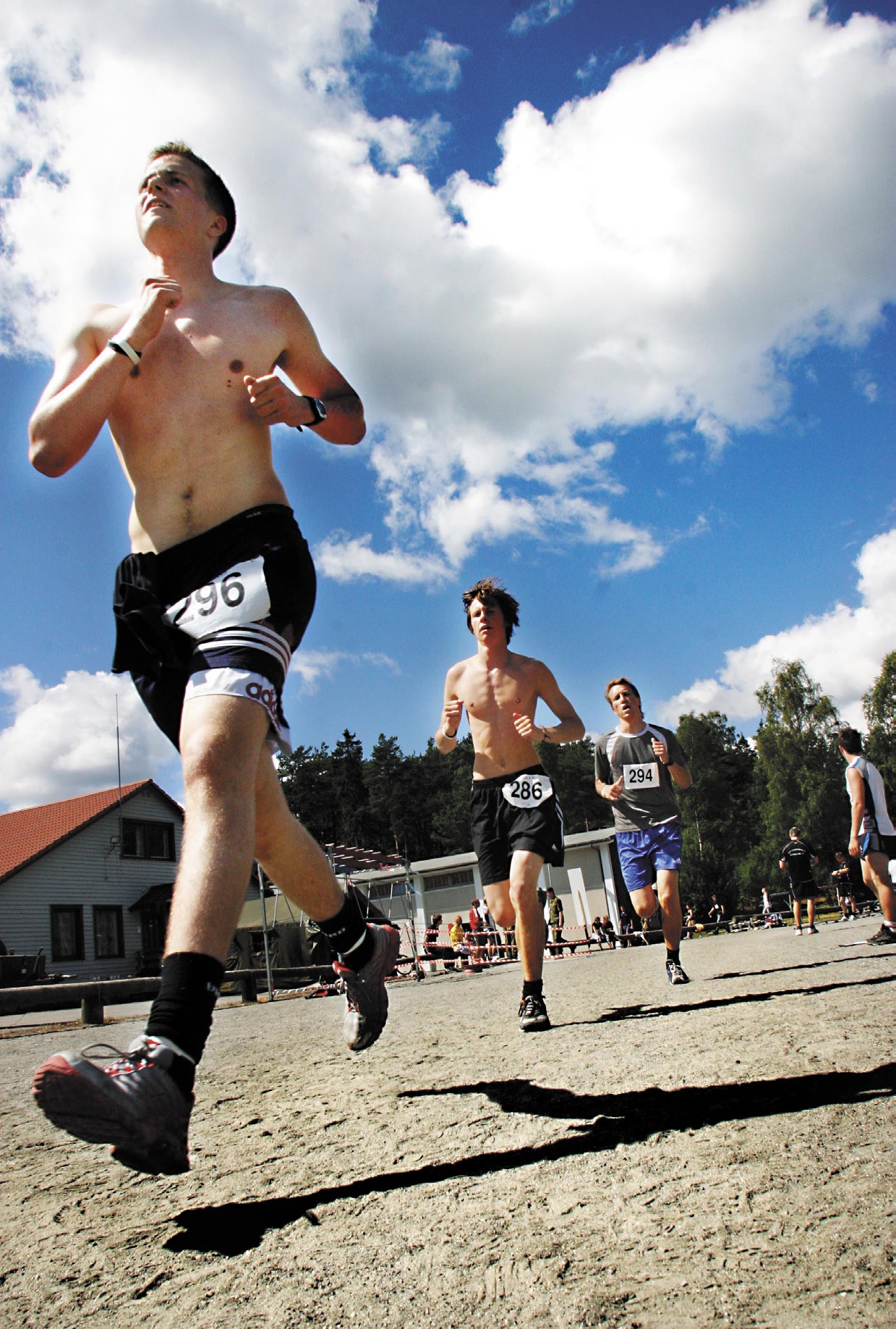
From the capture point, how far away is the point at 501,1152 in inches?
68.1

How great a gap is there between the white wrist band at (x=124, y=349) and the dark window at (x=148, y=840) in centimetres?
3034

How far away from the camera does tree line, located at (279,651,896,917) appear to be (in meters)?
40.9

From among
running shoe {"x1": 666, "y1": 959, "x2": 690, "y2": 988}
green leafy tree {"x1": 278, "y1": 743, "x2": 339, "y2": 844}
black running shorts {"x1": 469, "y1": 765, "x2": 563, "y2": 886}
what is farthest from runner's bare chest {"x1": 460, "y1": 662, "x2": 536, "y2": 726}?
green leafy tree {"x1": 278, "y1": 743, "x2": 339, "y2": 844}

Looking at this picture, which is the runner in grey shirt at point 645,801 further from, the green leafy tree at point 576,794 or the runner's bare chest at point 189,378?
the green leafy tree at point 576,794

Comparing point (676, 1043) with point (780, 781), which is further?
point (780, 781)

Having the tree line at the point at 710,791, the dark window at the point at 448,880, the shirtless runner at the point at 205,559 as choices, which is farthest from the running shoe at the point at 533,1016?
the dark window at the point at 448,880

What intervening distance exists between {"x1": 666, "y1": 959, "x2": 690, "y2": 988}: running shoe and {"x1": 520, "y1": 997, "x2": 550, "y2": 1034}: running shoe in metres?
2.11

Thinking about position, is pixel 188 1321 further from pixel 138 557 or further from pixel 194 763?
pixel 138 557

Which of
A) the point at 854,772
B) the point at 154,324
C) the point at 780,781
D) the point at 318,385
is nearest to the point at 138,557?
the point at 154,324

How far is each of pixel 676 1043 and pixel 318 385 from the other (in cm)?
244

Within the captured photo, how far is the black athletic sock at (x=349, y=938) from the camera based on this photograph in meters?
2.42

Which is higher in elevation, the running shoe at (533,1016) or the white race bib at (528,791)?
the white race bib at (528,791)

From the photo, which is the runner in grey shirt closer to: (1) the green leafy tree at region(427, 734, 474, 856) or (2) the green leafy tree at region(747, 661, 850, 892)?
(2) the green leafy tree at region(747, 661, 850, 892)

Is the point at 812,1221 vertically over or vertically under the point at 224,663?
under
